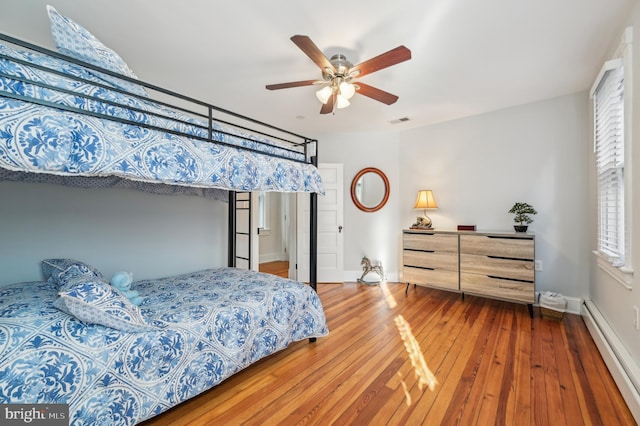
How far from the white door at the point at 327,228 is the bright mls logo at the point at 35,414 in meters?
3.37

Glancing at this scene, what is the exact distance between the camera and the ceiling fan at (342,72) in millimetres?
1774

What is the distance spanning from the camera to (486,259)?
314 cm

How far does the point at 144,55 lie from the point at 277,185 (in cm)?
160

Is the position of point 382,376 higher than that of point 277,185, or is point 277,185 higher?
point 277,185

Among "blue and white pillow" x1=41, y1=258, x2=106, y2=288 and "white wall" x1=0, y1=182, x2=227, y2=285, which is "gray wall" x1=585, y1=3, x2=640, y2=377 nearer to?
"blue and white pillow" x1=41, y1=258, x2=106, y2=288

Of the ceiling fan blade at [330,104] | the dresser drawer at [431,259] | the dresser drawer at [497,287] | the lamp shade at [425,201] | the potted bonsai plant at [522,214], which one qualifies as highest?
the ceiling fan blade at [330,104]

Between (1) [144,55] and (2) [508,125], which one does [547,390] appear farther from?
(1) [144,55]

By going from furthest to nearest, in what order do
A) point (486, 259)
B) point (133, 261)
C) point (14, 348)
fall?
point (486, 259)
point (133, 261)
point (14, 348)

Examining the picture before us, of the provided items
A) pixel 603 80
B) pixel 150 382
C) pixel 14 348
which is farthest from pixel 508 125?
pixel 14 348

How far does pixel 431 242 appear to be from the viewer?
11.7ft

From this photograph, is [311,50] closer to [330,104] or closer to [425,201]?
[330,104]

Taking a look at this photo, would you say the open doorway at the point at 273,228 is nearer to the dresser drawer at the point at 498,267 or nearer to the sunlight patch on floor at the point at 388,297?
the sunlight patch on floor at the point at 388,297

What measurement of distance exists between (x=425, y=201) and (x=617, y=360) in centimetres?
240

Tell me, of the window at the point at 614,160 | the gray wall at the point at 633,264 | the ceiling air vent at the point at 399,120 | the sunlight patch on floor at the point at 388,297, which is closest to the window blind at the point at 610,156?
the window at the point at 614,160
